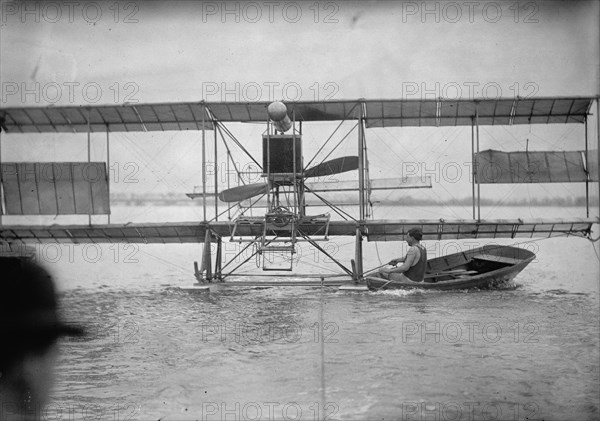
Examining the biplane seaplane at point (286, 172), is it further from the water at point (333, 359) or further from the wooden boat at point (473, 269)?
the water at point (333, 359)

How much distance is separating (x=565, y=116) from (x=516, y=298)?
→ 504cm

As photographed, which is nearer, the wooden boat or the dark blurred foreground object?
the dark blurred foreground object

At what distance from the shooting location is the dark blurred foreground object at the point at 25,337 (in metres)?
5.04

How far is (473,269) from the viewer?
1614 centimetres

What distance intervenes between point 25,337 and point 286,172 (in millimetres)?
7597

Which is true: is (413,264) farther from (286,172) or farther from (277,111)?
(277,111)

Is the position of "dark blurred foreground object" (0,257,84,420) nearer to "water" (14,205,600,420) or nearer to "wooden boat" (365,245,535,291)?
"water" (14,205,600,420)

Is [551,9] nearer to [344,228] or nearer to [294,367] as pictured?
[294,367]

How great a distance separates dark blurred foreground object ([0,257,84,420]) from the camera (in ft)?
16.5

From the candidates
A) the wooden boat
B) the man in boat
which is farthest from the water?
the man in boat

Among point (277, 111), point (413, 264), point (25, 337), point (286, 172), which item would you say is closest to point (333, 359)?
point (25, 337)

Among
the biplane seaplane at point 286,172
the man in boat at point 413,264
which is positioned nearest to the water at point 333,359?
the man in boat at point 413,264

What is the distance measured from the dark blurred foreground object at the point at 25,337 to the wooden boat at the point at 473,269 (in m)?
7.32

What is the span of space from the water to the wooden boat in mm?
427
